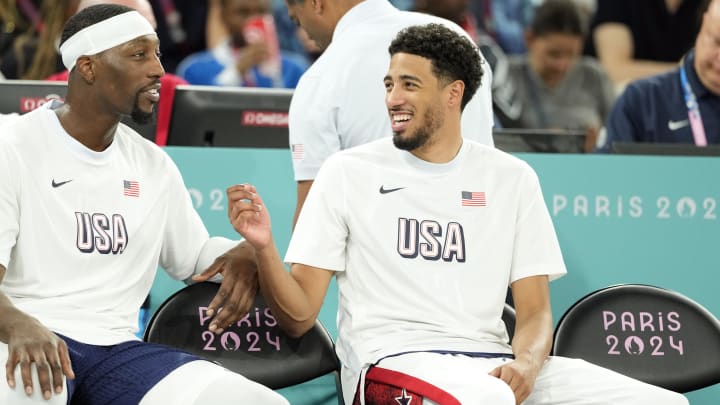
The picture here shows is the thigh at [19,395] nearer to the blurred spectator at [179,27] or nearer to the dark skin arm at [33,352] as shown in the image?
the dark skin arm at [33,352]

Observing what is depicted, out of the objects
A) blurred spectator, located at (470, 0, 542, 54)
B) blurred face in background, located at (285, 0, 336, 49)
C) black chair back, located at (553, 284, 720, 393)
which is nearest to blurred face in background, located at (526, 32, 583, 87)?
blurred spectator, located at (470, 0, 542, 54)

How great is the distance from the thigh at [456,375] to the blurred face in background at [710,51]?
232cm

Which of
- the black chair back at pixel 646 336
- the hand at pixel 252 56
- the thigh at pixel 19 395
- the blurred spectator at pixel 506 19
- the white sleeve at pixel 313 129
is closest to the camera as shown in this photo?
the thigh at pixel 19 395

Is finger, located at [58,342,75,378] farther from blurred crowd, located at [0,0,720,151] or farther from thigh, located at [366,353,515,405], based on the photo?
blurred crowd, located at [0,0,720,151]

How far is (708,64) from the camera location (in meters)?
5.50

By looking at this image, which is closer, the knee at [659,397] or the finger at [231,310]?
the knee at [659,397]

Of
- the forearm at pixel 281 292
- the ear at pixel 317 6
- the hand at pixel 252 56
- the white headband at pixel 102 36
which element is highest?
the ear at pixel 317 6

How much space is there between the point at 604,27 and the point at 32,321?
5606mm

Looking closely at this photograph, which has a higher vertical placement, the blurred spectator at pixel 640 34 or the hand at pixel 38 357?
the blurred spectator at pixel 640 34

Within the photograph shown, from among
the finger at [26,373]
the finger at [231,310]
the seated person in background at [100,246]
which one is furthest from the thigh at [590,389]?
the finger at [26,373]

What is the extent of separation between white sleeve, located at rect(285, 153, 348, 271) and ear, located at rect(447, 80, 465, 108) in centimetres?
40

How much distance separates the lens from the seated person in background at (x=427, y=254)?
11.9 ft

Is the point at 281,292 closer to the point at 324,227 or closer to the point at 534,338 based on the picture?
the point at 324,227

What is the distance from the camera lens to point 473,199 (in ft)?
12.5
